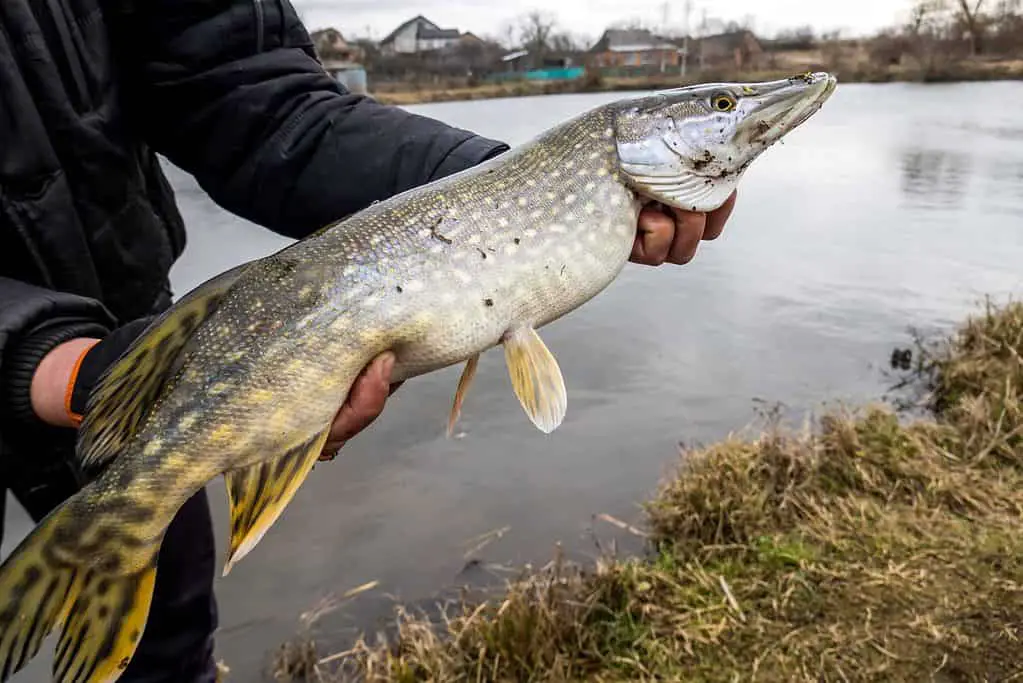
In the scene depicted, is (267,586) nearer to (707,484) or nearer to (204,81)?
(707,484)

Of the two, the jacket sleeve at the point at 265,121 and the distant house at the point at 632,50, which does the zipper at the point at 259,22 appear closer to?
the jacket sleeve at the point at 265,121

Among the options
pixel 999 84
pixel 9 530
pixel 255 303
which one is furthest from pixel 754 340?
pixel 999 84

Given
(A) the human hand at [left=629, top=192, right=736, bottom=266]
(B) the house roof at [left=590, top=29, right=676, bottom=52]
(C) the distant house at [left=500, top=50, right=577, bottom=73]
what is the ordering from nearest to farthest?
(A) the human hand at [left=629, top=192, right=736, bottom=266], (C) the distant house at [left=500, top=50, right=577, bottom=73], (B) the house roof at [left=590, top=29, right=676, bottom=52]

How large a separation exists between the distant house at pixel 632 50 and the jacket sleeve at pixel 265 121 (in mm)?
66624

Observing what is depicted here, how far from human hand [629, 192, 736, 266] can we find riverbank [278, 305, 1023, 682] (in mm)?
1868

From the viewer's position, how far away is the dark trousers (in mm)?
2383

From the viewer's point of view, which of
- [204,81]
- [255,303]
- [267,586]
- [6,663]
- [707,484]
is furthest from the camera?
[267,586]

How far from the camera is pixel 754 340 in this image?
28.4 ft

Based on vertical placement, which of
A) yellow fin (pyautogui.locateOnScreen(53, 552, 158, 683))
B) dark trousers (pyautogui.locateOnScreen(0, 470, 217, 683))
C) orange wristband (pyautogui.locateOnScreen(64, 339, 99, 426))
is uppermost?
orange wristband (pyautogui.locateOnScreen(64, 339, 99, 426))

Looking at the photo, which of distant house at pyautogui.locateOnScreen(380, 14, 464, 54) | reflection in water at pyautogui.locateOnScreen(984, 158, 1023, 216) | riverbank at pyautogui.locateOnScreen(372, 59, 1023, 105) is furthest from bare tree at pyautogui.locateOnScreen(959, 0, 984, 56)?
distant house at pyautogui.locateOnScreen(380, 14, 464, 54)

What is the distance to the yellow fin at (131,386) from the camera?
158 cm

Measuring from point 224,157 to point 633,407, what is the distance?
18.1 feet

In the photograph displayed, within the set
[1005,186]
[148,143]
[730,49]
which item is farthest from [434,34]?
[148,143]

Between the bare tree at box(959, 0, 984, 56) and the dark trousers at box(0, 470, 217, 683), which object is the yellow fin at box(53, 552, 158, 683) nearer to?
the dark trousers at box(0, 470, 217, 683)
